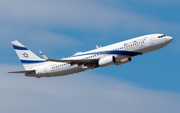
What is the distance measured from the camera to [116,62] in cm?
6712

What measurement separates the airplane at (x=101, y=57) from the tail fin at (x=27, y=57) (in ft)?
0.88

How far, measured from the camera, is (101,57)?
64.1 meters

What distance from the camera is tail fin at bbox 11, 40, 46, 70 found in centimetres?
7138

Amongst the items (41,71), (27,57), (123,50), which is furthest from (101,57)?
(27,57)

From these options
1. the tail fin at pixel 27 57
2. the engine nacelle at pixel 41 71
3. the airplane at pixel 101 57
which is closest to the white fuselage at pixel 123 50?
the airplane at pixel 101 57

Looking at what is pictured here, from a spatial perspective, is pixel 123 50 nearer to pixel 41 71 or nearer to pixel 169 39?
pixel 169 39

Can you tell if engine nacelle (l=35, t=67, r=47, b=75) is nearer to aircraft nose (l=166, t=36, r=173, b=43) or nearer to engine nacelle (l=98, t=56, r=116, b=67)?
engine nacelle (l=98, t=56, r=116, b=67)

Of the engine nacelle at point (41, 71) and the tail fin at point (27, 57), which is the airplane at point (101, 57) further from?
the tail fin at point (27, 57)

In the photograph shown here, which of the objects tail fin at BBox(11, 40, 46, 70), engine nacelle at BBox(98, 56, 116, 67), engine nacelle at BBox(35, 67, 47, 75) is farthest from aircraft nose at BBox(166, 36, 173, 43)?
tail fin at BBox(11, 40, 46, 70)

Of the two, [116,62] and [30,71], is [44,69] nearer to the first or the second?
[30,71]

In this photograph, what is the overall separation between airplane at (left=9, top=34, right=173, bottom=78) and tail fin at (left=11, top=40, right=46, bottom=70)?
270 mm

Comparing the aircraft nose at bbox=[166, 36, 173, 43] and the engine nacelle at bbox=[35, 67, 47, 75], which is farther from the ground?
the aircraft nose at bbox=[166, 36, 173, 43]

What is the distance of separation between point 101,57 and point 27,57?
19890 mm

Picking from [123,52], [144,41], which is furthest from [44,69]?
[144,41]
